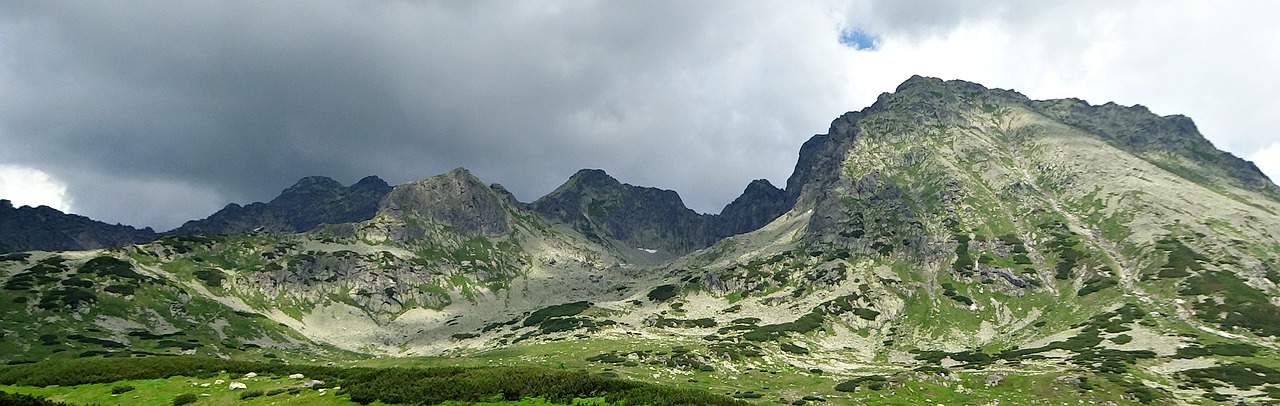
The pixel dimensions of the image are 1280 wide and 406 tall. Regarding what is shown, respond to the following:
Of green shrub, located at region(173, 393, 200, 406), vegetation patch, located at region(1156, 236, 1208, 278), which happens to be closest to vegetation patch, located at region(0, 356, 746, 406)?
green shrub, located at region(173, 393, 200, 406)

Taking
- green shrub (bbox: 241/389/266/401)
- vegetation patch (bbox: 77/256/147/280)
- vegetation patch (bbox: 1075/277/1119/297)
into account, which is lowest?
vegetation patch (bbox: 1075/277/1119/297)

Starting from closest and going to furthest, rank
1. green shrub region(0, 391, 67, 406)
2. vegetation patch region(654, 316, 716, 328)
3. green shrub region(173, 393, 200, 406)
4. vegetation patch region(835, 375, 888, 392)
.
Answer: green shrub region(0, 391, 67, 406) < green shrub region(173, 393, 200, 406) < vegetation patch region(835, 375, 888, 392) < vegetation patch region(654, 316, 716, 328)

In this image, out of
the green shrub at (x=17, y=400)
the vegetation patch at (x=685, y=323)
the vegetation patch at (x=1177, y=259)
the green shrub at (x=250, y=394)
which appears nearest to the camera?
the green shrub at (x=17, y=400)

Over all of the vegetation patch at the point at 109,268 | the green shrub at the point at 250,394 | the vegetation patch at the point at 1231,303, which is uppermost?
the vegetation patch at the point at 109,268

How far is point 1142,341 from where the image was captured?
122m

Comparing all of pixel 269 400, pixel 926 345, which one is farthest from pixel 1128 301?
pixel 269 400

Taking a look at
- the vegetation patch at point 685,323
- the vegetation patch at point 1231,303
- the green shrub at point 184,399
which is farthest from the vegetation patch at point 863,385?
the vegetation patch at point 685,323

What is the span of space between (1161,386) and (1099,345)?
46938 millimetres

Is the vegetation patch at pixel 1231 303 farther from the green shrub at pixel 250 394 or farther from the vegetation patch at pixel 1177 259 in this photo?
the green shrub at pixel 250 394

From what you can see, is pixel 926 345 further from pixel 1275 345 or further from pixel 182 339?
pixel 182 339

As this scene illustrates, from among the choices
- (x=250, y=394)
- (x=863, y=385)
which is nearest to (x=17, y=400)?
(x=250, y=394)

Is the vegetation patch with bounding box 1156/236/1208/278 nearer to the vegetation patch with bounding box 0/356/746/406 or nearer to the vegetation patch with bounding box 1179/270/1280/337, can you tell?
the vegetation patch with bounding box 1179/270/1280/337

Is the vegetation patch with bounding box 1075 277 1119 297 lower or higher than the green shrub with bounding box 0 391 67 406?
lower

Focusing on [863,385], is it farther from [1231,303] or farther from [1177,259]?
[1177,259]
